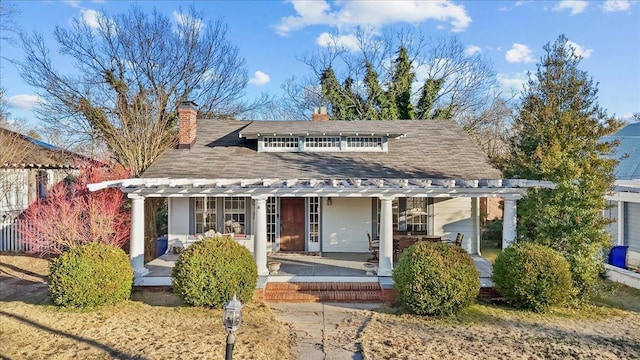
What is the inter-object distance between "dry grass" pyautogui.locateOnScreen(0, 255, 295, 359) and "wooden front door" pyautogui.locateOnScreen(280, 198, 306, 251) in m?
4.97

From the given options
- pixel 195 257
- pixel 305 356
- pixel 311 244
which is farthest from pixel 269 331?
pixel 311 244

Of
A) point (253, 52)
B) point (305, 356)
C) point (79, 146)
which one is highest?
point (253, 52)

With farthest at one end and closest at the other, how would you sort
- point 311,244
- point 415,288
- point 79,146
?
1. point 79,146
2. point 311,244
3. point 415,288

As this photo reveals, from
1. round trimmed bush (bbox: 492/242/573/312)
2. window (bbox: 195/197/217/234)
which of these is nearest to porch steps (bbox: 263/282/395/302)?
round trimmed bush (bbox: 492/242/573/312)

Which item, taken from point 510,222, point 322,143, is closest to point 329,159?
point 322,143

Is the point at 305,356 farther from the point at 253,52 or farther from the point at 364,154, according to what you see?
the point at 253,52

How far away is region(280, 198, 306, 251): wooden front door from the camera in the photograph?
47.8 ft

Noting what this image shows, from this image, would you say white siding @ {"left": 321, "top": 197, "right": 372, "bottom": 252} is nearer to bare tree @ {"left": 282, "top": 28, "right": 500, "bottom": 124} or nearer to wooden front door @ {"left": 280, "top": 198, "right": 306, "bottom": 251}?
wooden front door @ {"left": 280, "top": 198, "right": 306, "bottom": 251}

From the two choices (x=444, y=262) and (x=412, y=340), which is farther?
(x=444, y=262)

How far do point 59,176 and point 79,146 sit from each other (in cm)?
225

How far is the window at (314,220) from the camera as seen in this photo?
14484 millimetres

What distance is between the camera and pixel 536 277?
30.1 ft

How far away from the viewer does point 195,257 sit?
358 inches

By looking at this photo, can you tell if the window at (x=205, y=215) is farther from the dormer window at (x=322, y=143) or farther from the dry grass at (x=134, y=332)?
the dry grass at (x=134, y=332)
